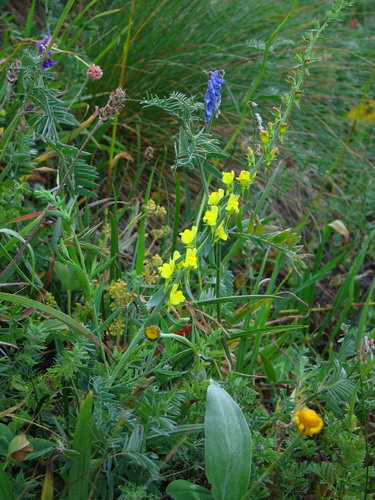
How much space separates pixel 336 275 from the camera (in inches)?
92.1

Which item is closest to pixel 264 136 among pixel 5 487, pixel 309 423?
pixel 309 423

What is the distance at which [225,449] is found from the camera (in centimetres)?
106

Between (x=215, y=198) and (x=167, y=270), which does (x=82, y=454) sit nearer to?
(x=167, y=270)

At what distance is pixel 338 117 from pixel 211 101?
5.52 ft

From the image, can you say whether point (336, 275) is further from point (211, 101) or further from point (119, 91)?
point (119, 91)

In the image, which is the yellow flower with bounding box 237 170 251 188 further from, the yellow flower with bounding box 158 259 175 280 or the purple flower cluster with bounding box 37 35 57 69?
the purple flower cluster with bounding box 37 35 57 69

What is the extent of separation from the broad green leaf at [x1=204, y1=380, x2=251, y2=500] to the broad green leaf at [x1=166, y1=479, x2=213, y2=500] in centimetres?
6

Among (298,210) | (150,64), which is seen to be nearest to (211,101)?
(150,64)

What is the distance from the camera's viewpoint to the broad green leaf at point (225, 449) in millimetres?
1061

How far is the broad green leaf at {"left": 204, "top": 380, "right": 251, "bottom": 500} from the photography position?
106 cm

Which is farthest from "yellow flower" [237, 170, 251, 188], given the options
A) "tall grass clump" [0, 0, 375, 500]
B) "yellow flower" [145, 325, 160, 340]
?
"yellow flower" [145, 325, 160, 340]

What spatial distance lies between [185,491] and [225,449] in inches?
4.9

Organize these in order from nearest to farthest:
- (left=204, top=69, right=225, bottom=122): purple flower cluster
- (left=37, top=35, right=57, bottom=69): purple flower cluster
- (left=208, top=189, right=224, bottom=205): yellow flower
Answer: (left=208, top=189, right=224, bottom=205): yellow flower
(left=204, top=69, right=225, bottom=122): purple flower cluster
(left=37, top=35, right=57, bottom=69): purple flower cluster

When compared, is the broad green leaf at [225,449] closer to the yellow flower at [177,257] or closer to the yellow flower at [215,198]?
the yellow flower at [177,257]
